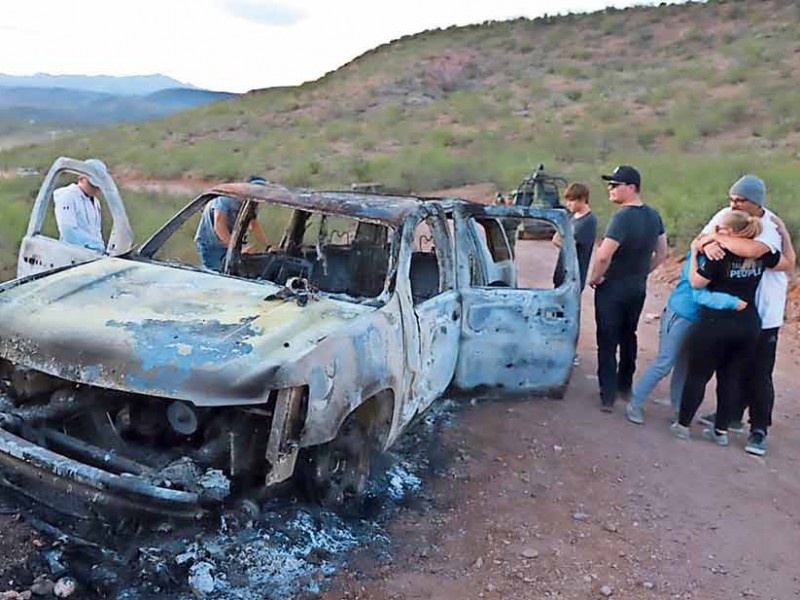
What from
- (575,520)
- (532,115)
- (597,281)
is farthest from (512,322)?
(532,115)

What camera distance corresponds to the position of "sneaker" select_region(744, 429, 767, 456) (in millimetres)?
5824

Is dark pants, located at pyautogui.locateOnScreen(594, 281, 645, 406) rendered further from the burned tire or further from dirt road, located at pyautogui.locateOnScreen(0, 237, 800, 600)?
the burned tire

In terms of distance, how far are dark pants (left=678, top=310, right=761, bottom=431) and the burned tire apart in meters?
2.45

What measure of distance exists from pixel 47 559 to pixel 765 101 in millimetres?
33709

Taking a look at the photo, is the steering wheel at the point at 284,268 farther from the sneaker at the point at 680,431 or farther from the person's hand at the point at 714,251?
the sneaker at the point at 680,431

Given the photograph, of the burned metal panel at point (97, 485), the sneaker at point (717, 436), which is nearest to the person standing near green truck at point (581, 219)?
the sneaker at point (717, 436)

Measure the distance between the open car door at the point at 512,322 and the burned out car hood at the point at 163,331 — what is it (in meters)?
1.43

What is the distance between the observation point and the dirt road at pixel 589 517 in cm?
402

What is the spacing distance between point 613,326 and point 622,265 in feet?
1.54

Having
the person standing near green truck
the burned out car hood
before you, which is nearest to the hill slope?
the person standing near green truck

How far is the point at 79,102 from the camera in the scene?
151 ft

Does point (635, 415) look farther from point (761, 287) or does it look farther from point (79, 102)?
point (79, 102)

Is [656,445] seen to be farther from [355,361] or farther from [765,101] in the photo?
[765,101]

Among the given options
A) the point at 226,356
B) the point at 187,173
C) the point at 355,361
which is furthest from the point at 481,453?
the point at 187,173
